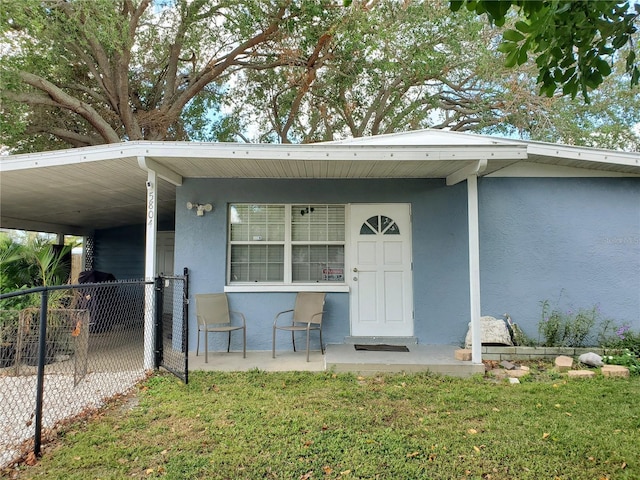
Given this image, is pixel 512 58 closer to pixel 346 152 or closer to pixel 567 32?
pixel 567 32

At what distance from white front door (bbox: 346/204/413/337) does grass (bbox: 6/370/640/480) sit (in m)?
1.36

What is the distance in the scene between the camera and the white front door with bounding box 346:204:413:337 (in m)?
5.79

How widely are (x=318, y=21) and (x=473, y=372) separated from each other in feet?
30.4

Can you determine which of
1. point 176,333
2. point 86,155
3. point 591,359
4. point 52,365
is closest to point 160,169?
point 86,155

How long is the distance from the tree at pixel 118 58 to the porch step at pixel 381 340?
25.7ft

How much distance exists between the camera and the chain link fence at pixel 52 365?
10.1ft

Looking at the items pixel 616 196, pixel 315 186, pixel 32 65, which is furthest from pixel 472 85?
pixel 32 65

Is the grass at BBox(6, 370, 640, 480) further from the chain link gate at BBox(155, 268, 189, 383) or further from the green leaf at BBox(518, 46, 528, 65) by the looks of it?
the green leaf at BBox(518, 46, 528, 65)

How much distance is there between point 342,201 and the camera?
591cm

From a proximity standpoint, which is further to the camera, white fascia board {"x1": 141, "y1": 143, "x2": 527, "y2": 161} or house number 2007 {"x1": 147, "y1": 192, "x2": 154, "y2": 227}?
house number 2007 {"x1": 147, "y1": 192, "x2": 154, "y2": 227}

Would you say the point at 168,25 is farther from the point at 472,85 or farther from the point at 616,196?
the point at 616,196

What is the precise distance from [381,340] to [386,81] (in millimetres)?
9573

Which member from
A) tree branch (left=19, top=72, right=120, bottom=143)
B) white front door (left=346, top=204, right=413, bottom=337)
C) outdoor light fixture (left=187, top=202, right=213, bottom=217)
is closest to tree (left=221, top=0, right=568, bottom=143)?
tree branch (left=19, top=72, right=120, bottom=143)

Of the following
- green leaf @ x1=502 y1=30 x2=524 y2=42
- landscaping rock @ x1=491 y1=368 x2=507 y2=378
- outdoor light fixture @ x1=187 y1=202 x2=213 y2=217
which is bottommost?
landscaping rock @ x1=491 y1=368 x2=507 y2=378
